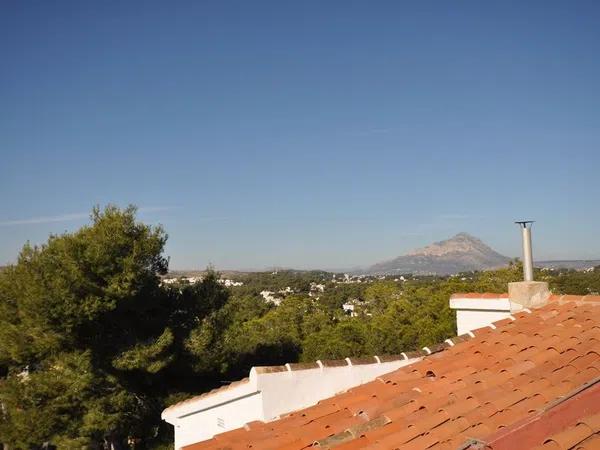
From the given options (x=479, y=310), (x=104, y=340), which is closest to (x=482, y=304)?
(x=479, y=310)

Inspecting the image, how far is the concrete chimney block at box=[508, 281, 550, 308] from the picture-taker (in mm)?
5562

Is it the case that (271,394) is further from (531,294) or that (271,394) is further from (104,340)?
(104,340)

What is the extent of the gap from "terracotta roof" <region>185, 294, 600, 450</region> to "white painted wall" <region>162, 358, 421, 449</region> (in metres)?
0.20

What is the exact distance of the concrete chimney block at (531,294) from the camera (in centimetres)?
556

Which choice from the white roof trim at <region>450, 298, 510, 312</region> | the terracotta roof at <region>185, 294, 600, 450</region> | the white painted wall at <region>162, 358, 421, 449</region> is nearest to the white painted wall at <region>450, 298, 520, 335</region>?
the white roof trim at <region>450, 298, 510, 312</region>

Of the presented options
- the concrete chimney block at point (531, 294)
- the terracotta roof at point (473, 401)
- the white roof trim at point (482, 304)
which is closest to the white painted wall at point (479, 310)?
the white roof trim at point (482, 304)

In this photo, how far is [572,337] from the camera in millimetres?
4035

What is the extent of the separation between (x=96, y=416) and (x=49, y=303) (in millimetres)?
3238

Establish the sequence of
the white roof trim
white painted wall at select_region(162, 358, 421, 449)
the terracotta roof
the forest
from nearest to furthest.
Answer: the terracotta roof < white painted wall at select_region(162, 358, 421, 449) < the white roof trim < the forest

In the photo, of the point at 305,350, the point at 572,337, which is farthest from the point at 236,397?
the point at 305,350

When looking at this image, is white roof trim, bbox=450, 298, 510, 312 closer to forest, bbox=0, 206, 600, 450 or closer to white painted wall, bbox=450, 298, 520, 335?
white painted wall, bbox=450, 298, 520, 335

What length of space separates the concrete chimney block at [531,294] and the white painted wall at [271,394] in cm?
159

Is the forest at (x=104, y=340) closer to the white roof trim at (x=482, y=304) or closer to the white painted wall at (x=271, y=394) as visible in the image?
the white painted wall at (x=271, y=394)

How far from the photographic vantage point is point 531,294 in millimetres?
5570
